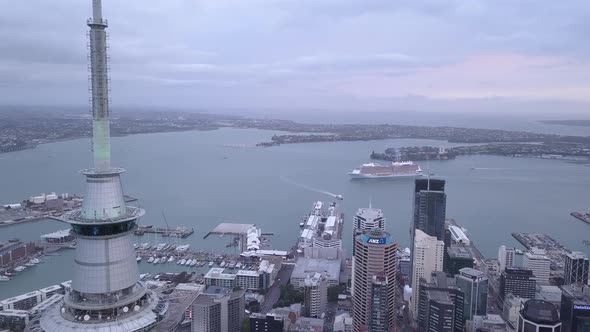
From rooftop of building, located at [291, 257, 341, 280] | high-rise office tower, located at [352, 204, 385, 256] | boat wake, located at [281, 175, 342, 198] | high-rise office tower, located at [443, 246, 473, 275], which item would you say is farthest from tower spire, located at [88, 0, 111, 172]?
boat wake, located at [281, 175, 342, 198]

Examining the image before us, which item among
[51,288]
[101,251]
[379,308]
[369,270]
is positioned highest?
[101,251]

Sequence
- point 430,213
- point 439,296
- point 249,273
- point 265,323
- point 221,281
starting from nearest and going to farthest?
1. point 265,323
2. point 439,296
3. point 221,281
4. point 249,273
5. point 430,213

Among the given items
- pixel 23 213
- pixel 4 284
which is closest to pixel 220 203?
pixel 23 213

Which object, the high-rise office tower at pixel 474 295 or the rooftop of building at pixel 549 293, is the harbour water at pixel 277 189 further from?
the high-rise office tower at pixel 474 295

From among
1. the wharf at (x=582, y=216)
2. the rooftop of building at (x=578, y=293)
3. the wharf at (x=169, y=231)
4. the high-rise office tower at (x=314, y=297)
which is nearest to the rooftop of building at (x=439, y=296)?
the rooftop of building at (x=578, y=293)

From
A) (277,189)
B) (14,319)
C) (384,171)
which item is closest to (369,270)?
(14,319)

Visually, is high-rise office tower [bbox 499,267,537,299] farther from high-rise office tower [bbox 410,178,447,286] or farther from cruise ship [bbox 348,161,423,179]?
cruise ship [bbox 348,161,423,179]

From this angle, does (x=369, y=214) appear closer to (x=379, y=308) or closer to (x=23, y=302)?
(x=379, y=308)
